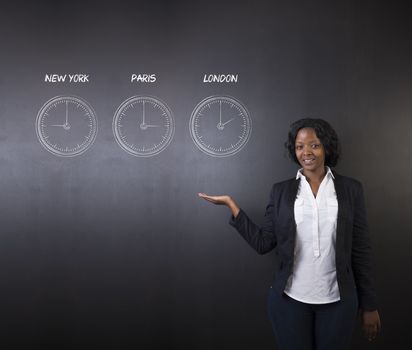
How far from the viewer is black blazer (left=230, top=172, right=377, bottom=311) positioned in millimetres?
1708

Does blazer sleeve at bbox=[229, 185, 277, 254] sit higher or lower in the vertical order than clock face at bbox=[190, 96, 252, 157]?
lower

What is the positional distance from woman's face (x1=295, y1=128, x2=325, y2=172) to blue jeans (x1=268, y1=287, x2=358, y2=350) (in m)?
0.64

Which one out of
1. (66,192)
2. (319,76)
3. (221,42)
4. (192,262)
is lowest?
(192,262)


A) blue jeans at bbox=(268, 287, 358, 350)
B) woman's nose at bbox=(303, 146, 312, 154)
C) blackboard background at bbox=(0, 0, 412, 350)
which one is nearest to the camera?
blue jeans at bbox=(268, 287, 358, 350)

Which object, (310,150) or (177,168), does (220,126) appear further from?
(310,150)

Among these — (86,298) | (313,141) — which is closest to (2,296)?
(86,298)

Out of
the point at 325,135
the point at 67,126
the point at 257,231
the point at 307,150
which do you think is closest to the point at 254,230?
the point at 257,231

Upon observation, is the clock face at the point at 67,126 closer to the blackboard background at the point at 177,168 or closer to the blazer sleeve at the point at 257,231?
the blackboard background at the point at 177,168

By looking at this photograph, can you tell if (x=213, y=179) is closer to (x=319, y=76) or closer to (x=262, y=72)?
(x=262, y=72)

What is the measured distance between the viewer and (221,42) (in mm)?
2475

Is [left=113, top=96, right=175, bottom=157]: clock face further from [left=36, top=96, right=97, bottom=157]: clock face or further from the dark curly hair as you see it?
the dark curly hair

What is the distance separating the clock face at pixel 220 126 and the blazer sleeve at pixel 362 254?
3.03 ft

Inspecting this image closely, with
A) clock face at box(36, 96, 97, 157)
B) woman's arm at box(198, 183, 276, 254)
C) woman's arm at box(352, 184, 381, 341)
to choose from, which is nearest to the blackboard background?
clock face at box(36, 96, 97, 157)

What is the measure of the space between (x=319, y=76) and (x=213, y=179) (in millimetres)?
995
